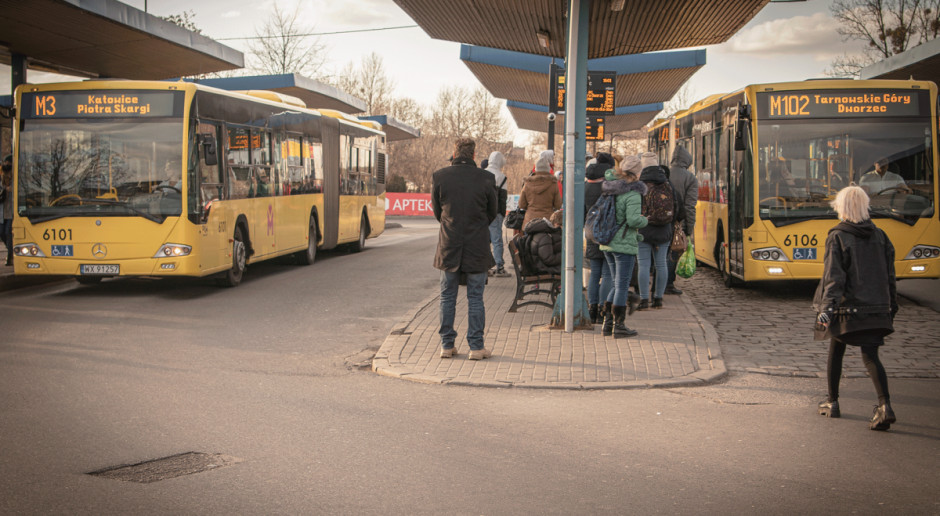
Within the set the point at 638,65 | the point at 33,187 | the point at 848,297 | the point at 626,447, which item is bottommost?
the point at 626,447

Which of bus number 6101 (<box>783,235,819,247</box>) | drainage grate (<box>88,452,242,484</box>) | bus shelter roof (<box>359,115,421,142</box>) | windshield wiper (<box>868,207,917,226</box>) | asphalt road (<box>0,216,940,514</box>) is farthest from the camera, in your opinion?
bus shelter roof (<box>359,115,421,142</box>)

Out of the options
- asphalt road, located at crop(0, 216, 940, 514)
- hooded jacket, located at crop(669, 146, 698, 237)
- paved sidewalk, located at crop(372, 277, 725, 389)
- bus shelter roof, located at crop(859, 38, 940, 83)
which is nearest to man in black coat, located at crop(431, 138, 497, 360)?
paved sidewalk, located at crop(372, 277, 725, 389)

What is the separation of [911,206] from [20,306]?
1163cm

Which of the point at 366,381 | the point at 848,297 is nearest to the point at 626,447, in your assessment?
the point at 848,297

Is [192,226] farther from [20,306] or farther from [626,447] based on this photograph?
[626,447]

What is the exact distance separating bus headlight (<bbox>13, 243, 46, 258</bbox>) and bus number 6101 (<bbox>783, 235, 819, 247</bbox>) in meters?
10.0

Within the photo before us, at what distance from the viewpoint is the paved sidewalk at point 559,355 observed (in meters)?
7.71

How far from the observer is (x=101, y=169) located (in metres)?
12.9

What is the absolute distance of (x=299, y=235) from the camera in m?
18.2

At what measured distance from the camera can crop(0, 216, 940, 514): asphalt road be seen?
4715mm

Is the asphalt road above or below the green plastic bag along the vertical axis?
below

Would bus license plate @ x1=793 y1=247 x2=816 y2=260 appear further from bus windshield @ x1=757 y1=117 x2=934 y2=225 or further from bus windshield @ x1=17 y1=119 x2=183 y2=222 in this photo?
bus windshield @ x1=17 y1=119 x2=183 y2=222

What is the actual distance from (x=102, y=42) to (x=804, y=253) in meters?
12.9

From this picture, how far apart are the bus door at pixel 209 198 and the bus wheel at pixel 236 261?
43 cm
